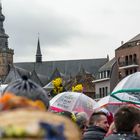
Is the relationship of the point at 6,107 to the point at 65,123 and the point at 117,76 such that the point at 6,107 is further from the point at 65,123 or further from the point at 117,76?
the point at 117,76

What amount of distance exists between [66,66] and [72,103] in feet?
399

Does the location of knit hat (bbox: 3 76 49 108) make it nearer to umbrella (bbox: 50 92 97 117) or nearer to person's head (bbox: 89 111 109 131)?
person's head (bbox: 89 111 109 131)

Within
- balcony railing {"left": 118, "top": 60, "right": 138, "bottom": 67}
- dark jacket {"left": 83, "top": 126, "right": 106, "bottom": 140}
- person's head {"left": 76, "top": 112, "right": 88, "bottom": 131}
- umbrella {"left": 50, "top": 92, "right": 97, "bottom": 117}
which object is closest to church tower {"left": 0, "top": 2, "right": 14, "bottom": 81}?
balcony railing {"left": 118, "top": 60, "right": 138, "bottom": 67}

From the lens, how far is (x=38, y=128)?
1289mm

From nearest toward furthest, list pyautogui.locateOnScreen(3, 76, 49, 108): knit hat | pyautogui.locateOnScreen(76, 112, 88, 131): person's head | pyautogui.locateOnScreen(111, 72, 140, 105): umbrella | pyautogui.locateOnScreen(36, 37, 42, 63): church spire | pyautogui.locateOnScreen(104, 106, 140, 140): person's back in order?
pyautogui.locateOnScreen(3, 76, 49, 108): knit hat, pyautogui.locateOnScreen(104, 106, 140, 140): person's back, pyautogui.locateOnScreen(76, 112, 88, 131): person's head, pyautogui.locateOnScreen(111, 72, 140, 105): umbrella, pyautogui.locateOnScreen(36, 37, 42, 63): church spire

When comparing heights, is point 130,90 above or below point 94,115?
above

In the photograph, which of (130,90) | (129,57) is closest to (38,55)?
(129,57)

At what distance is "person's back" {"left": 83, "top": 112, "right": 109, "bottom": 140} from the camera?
5.30 meters

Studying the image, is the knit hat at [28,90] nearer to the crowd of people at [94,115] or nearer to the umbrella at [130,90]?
the crowd of people at [94,115]

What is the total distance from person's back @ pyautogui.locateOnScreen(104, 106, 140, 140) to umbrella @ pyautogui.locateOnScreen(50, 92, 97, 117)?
6311 millimetres

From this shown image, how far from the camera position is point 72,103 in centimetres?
1070

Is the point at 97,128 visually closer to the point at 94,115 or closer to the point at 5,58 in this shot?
the point at 94,115

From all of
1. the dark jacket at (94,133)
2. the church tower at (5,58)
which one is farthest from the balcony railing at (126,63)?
the dark jacket at (94,133)

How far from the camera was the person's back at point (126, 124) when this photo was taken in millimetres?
3822
